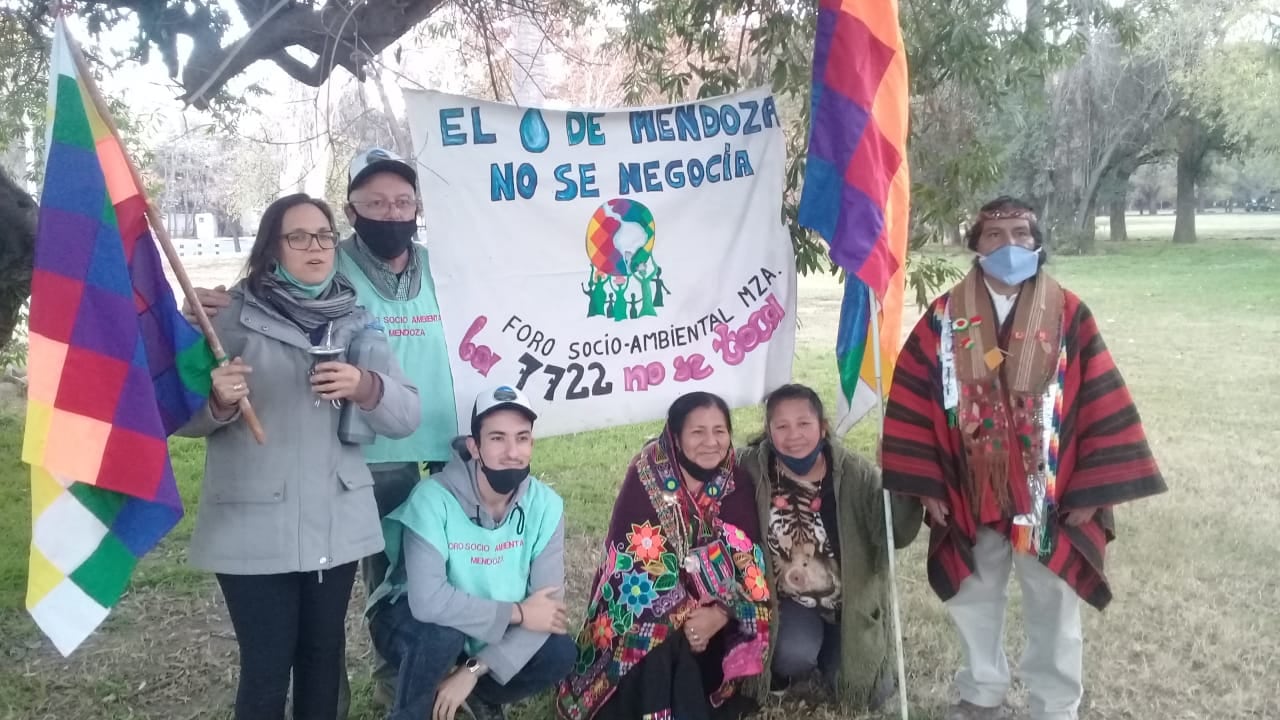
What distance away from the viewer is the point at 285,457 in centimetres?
271

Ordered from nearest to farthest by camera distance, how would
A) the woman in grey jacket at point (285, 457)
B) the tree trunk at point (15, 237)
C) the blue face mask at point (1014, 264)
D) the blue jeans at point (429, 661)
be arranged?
the woman in grey jacket at point (285, 457)
the blue jeans at point (429, 661)
the blue face mask at point (1014, 264)
the tree trunk at point (15, 237)

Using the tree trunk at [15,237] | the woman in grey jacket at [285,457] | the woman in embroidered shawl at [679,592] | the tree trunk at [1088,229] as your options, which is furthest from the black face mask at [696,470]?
the tree trunk at [1088,229]

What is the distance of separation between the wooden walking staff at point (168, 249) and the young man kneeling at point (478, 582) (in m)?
0.68

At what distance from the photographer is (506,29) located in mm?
5184

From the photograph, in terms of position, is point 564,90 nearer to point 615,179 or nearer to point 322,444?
point 615,179

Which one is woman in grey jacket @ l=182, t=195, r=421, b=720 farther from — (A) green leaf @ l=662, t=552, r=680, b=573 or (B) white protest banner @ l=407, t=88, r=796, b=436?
(A) green leaf @ l=662, t=552, r=680, b=573

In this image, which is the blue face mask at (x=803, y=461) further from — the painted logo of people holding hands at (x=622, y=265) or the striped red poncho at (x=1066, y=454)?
the painted logo of people holding hands at (x=622, y=265)

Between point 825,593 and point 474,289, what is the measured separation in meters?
1.64

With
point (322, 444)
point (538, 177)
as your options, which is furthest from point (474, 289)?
point (322, 444)

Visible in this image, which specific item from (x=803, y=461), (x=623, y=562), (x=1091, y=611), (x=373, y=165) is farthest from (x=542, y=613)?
(x=1091, y=611)

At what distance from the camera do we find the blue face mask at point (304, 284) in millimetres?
2738

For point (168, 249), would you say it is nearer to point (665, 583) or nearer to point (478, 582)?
point (478, 582)

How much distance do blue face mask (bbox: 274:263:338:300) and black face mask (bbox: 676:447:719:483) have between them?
1.31 metres

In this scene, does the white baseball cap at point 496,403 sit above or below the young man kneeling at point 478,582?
above
